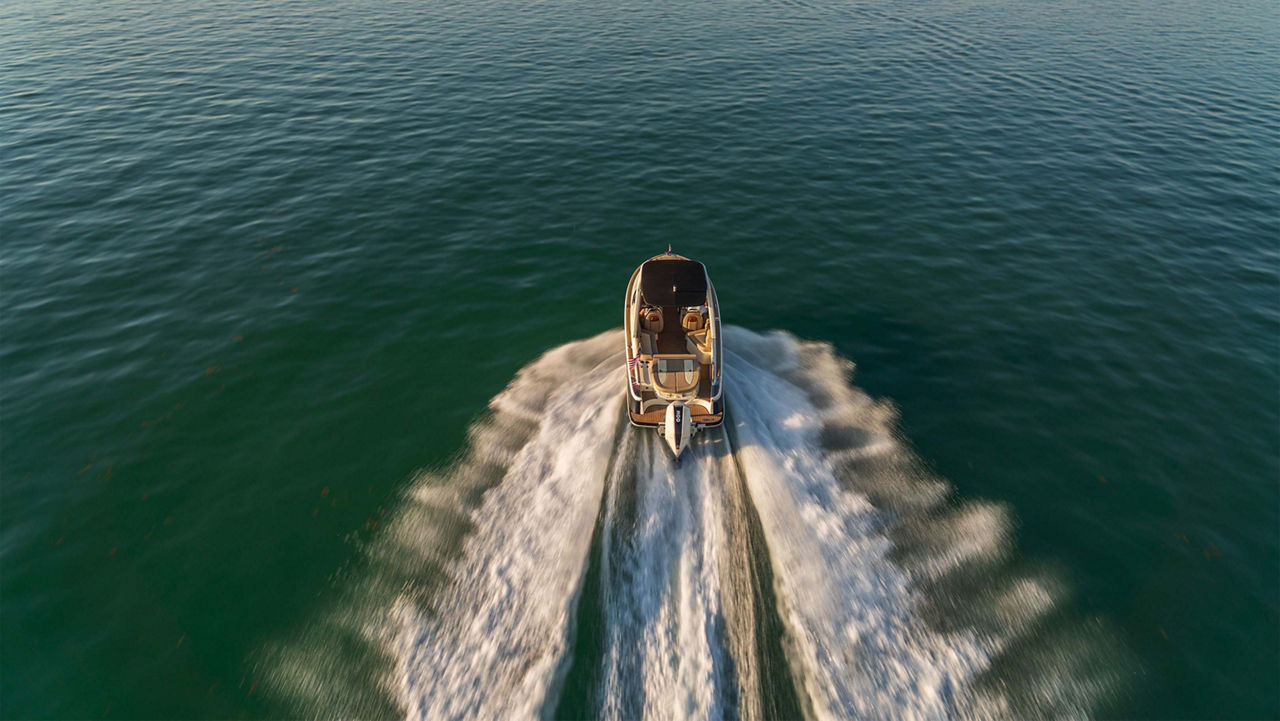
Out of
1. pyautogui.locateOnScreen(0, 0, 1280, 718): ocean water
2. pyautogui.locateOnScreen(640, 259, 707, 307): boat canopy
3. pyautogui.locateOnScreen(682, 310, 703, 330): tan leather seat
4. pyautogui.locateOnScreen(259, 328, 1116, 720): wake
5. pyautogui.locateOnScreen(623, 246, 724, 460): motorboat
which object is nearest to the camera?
pyautogui.locateOnScreen(259, 328, 1116, 720): wake

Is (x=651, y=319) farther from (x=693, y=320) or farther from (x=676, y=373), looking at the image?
(x=676, y=373)

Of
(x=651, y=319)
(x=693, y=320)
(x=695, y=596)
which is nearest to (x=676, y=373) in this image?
(x=693, y=320)

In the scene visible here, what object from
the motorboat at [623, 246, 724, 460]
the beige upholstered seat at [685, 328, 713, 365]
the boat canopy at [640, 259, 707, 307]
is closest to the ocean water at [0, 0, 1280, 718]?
the motorboat at [623, 246, 724, 460]

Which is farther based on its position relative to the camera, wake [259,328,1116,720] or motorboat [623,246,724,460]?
motorboat [623,246,724,460]

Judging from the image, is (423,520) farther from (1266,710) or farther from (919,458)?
(1266,710)

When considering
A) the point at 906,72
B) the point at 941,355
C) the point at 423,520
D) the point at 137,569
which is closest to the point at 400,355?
the point at 423,520

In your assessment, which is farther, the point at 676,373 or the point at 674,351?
the point at 674,351

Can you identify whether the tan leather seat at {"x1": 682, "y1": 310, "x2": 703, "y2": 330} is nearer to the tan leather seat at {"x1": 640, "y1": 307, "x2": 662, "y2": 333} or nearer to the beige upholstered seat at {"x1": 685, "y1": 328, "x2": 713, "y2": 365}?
the beige upholstered seat at {"x1": 685, "y1": 328, "x2": 713, "y2": 365}

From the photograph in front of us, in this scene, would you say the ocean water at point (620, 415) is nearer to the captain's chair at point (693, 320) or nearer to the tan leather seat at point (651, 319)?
the tan leather seat at point (651, 319)
